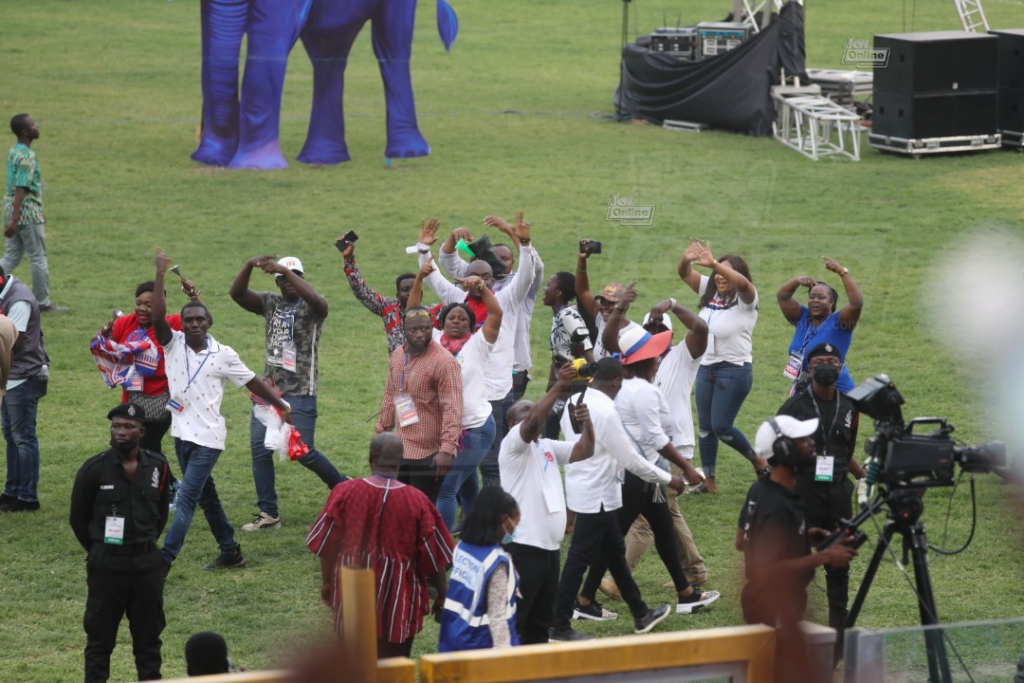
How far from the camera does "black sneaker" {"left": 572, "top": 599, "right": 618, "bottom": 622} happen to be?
7352 millimetres

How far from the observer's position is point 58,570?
785 cm

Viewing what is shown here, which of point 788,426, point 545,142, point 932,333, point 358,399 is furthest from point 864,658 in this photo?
point 545,142

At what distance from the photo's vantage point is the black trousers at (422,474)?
7727 mm

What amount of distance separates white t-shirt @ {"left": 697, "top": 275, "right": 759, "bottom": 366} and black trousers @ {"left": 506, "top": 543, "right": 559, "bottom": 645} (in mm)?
2815

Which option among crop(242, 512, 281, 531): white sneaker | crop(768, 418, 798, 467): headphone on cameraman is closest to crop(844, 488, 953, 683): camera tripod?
crop(768, 418, 798, 467): headphone on cameraman

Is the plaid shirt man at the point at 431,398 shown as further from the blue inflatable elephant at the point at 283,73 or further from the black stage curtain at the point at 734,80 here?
the black stage curtain at the point at 734,80

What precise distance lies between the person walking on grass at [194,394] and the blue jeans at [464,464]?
1.18 metres

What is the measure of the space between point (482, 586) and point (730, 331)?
3.96m

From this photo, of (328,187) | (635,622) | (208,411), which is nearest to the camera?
(635,622)

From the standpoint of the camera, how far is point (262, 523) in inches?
340

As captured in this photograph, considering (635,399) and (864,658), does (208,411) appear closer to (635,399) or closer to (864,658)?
(635,399)

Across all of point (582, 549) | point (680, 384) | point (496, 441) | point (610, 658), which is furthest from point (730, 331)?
point (610, 658)

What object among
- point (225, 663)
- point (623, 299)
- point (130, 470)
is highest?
point (623, 299)

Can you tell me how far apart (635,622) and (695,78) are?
15.0 m
